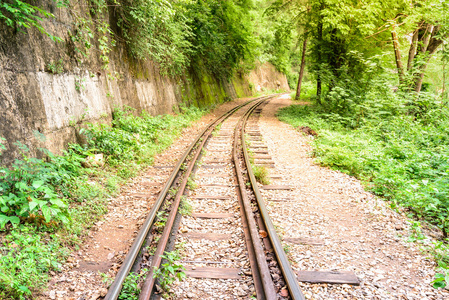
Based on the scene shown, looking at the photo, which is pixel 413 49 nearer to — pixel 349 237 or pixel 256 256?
pixel 349 237

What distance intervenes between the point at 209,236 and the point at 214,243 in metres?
0.16

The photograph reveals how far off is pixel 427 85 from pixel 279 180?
11765 millimetres

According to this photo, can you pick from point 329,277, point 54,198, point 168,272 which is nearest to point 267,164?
point 329,277

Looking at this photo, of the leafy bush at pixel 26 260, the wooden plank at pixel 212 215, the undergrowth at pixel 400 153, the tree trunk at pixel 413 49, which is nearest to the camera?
the leafy bush at pixel 26 260

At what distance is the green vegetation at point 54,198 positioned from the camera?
3.09 metres

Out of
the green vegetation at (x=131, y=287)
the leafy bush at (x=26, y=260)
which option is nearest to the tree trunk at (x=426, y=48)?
the green vegetation at (x=131, y=287)

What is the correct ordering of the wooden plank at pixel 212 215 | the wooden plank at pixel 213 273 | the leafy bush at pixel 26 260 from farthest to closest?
the wooden plank at pixel 212 215 → the wooden plank at pixel 213 273 → the leafy bush at pixel 26 260

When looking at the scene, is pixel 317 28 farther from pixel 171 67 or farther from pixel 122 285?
pixel 122 285

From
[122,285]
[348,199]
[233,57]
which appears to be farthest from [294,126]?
[233,57]

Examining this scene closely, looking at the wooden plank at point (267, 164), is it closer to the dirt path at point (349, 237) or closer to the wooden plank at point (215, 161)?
the dirt path at point (349, 237)

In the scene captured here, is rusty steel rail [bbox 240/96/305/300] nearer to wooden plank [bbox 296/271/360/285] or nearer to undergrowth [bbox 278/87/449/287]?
wooden plank [bbox 296/271/360/285]

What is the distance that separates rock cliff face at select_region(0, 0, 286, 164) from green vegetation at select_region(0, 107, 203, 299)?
36 centimetres

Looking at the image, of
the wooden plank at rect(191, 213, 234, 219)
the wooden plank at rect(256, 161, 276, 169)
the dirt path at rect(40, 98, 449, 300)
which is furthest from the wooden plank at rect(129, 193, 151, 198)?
the wooden plank at rect(256, 161, 276, 169)

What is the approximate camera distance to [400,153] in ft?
24.2
